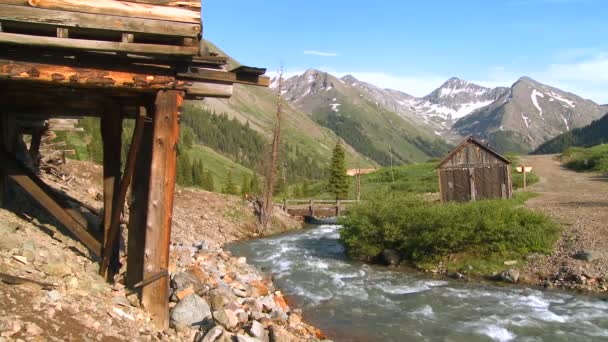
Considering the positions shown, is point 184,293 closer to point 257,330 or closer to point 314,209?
point 257,330

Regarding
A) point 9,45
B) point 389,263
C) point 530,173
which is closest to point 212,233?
point 389,263

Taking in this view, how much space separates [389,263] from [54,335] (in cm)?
1867

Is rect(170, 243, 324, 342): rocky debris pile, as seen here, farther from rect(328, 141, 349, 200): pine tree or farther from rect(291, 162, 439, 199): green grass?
rect(328, 141, 349, 200): pine tree

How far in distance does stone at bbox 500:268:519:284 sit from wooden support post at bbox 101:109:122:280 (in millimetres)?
14932

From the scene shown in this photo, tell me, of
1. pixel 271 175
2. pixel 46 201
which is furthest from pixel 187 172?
pixel 46 201

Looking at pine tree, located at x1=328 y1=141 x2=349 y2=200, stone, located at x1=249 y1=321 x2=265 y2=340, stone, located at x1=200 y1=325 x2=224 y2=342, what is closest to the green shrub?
stone, located at x1=249 y1=321 x2=265 y2=340

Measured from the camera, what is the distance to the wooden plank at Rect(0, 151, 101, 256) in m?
9.57

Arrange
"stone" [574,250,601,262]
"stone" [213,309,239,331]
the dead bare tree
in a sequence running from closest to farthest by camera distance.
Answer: "stone" [213,309,239,331]
"stone" [574,250,601,262]
the dead bare tree

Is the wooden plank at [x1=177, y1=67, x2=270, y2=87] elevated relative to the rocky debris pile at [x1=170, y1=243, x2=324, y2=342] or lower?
elevated

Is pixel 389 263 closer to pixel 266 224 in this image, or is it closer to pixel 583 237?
pixel 583 237

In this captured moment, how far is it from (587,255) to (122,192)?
57.3 feet

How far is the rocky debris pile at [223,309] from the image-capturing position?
845 centimetres

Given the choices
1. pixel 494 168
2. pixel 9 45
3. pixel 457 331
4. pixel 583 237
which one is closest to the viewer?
pixel 9 45

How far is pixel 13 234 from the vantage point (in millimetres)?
8750
